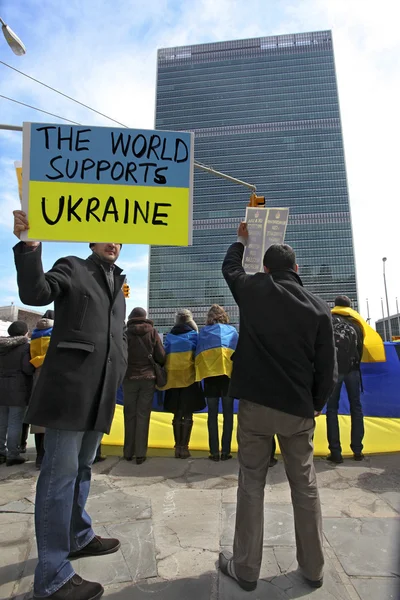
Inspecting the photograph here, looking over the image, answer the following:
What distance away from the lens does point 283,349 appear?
1.98 meters

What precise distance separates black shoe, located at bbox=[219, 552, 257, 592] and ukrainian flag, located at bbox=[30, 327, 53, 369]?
10.7 feet

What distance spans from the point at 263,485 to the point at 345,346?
9.49ft

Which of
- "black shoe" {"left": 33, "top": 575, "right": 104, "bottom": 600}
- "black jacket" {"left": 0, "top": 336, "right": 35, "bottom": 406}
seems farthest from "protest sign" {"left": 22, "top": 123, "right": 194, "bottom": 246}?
"black jacket" {"left": 0, "top": 336, "right": 35, "bottom": 406}

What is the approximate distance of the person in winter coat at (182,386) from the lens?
466 cm

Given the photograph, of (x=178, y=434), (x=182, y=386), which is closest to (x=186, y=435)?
(x=178, y=434)

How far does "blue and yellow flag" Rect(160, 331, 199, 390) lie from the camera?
4.77m

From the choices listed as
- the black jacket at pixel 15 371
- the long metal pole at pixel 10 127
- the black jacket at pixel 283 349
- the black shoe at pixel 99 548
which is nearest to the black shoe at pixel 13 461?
the black jacket at pixel 15 371

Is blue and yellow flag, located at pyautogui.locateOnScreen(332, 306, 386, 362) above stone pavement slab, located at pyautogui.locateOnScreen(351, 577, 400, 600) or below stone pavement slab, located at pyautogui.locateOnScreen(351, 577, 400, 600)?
above

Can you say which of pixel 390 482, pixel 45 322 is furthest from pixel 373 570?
pixel 45 322

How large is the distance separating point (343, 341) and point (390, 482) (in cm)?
155

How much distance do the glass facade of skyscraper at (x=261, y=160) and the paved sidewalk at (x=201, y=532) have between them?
3840 inches

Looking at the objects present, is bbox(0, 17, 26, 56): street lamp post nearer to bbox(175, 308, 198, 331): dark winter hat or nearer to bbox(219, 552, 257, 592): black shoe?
bbox(175, 308, 198, 331): dark winter hat

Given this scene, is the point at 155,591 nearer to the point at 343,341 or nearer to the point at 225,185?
the point at 343,341

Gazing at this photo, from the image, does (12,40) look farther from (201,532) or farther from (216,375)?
(201,532)
